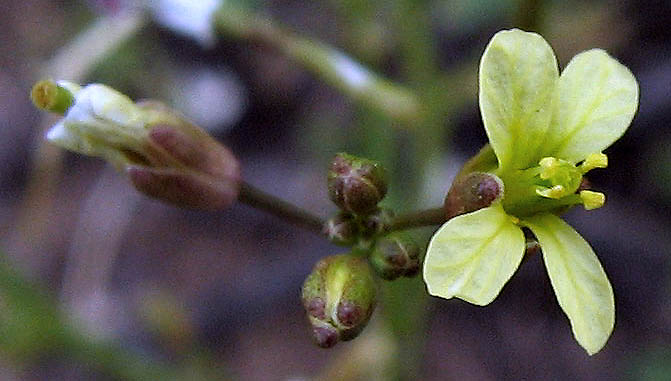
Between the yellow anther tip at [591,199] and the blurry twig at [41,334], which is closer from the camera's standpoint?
the yellow anther tip at [591,199]

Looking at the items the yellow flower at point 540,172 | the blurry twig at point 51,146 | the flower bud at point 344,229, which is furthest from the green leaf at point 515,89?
the blurry twig at point 51,146

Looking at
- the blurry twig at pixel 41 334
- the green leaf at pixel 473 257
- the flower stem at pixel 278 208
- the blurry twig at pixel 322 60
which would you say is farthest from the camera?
the blurry twig at pixel 41 334

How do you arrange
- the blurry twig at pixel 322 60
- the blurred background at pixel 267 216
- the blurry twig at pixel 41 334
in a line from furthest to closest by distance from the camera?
the blurred background at pixel 267 216
the blurry twig at pixel 41 334
the blurry twig at pixel 322 60

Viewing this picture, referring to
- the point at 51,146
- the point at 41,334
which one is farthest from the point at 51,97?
the point at 51,146

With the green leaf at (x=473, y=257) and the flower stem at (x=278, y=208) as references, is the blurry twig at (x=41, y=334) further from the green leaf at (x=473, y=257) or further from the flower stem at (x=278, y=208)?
the green leaf at (x=473, y=257)

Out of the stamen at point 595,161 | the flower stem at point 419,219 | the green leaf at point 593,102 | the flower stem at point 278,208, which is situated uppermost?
the green leaf at point 593,102

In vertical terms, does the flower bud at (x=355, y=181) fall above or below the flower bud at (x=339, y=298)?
above
